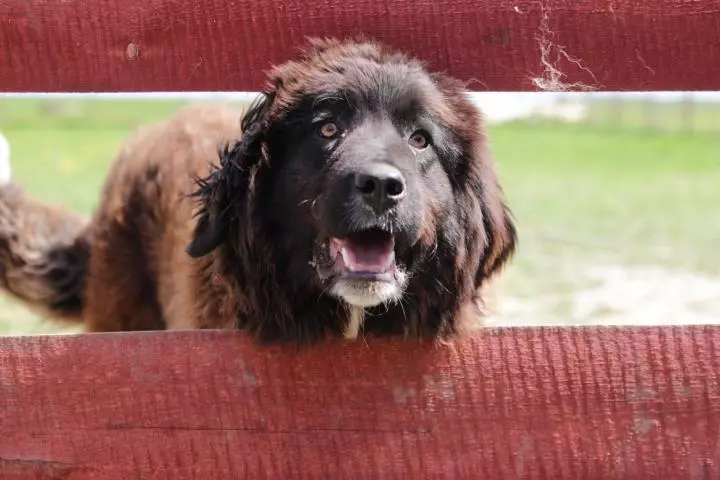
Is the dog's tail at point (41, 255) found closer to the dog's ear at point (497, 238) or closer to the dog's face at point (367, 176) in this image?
the dog's face at point (367, 176)

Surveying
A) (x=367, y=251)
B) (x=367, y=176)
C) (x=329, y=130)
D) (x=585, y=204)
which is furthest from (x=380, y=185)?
(x=585, y=204)

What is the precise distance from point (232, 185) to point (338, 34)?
64 centimetres

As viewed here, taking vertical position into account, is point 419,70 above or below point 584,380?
above

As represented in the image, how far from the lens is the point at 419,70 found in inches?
114

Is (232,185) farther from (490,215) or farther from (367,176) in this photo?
(490,215)

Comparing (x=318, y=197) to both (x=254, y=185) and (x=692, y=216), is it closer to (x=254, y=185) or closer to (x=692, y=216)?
(x=254, y=185)

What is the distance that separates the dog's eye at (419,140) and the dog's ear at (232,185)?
0.48 meters

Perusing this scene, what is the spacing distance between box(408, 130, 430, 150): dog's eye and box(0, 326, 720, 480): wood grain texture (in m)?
0.70

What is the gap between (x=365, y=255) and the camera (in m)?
2.88

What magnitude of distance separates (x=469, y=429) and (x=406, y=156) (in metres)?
0.86

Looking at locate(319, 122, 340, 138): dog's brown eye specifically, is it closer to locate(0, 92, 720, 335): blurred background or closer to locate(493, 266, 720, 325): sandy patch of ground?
locate(0, 92, 720, 335): blurred background

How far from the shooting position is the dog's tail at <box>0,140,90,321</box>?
179 inches

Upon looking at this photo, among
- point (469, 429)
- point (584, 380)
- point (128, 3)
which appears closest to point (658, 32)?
point (584, 380)

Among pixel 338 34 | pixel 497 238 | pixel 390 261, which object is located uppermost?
pixel 338 34
